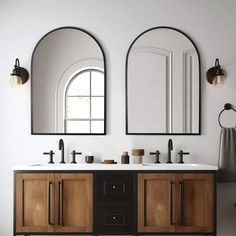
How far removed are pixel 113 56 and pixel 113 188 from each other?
124 cm

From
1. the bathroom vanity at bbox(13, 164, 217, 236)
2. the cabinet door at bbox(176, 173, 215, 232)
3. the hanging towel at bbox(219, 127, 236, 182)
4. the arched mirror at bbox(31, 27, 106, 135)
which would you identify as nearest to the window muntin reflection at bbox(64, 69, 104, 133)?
the arched mirror at bbox(31, 27, 106, 135)

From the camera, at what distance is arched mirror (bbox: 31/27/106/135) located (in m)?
3.52

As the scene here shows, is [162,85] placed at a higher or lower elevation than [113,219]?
higher

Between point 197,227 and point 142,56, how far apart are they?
1.57 meters

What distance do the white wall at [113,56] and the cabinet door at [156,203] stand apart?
503 millimetres

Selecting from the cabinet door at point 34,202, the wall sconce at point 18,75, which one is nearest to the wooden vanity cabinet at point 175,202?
the cabinet door at point 34,202

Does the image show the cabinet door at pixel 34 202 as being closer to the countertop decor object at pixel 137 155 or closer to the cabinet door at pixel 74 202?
the cabinet door at pixel 74 202

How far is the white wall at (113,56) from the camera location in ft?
11.6

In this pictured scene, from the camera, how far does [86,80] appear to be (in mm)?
3555

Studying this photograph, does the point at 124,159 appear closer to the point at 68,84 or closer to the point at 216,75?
the point at 68,84

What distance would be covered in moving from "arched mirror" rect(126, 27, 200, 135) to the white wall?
73mm

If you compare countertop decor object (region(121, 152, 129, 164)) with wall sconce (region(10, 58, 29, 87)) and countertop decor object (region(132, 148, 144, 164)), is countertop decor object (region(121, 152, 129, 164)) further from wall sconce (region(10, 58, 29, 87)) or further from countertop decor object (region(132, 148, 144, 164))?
wall sconce (region(10, 58, 29, 87))

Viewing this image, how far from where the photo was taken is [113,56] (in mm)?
3555

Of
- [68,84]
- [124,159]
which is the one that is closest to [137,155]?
[124,159]
